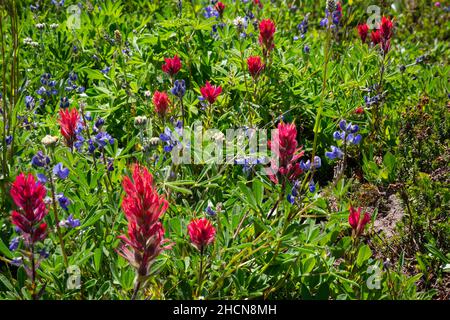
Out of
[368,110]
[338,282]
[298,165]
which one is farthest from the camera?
[368,110]

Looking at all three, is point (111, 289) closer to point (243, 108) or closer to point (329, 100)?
point (243, 108)

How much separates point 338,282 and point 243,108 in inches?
51.7

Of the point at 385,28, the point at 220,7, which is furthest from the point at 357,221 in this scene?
the point at 220,7

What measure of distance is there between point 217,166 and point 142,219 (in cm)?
107

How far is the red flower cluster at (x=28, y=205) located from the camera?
1697 millimetres

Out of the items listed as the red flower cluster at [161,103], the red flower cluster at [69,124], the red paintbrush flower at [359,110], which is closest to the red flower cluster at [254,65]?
the red flower cluster at [161,103]

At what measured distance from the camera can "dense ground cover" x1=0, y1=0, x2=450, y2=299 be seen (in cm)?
212

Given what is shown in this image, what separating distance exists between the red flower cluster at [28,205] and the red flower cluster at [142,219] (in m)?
0.26

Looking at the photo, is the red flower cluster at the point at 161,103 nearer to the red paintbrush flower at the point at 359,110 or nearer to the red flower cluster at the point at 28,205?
the red flower cluster at the point at 28,205

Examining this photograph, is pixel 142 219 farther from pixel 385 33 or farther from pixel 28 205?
pixel 385 33

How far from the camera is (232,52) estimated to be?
3.44m

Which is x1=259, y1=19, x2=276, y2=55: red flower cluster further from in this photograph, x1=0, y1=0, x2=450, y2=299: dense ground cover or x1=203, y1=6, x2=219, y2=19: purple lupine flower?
x1=203, y1=6, x2=219, y2=19: purple lupine flower
